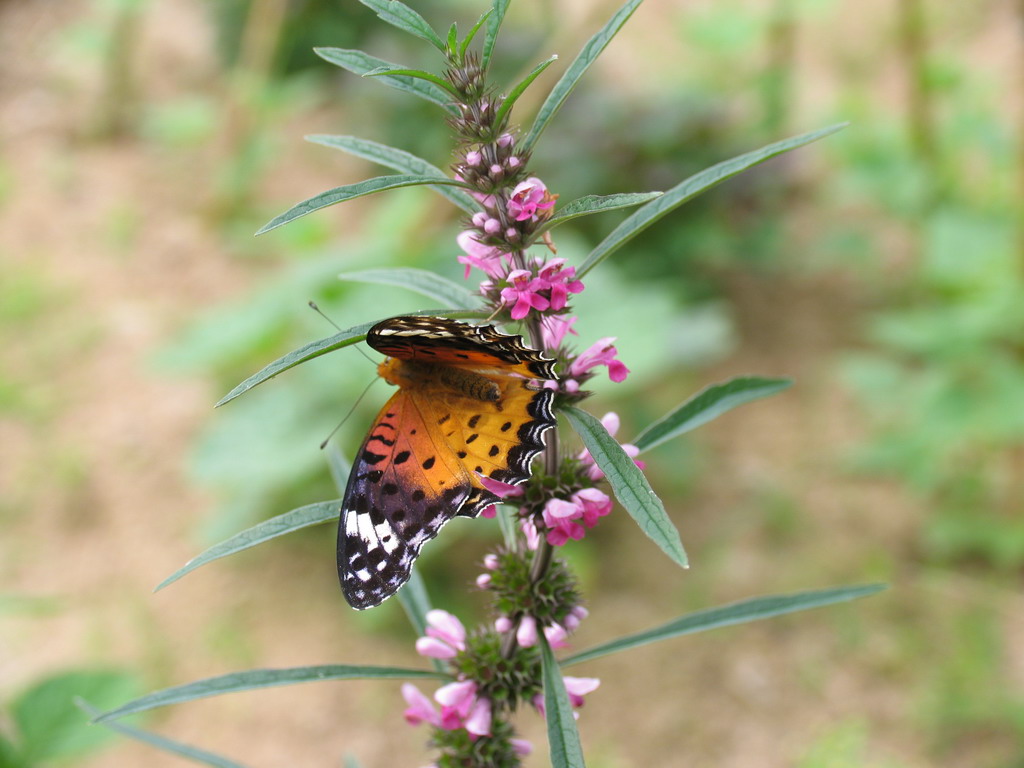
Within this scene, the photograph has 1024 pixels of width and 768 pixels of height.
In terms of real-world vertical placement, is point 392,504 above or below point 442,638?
above

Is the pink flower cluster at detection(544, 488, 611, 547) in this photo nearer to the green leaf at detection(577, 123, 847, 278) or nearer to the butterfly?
the butterfly

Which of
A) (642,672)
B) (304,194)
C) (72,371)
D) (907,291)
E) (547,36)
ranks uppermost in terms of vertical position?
(547,36)

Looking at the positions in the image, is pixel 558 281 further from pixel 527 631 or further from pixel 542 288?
pixel 527 631

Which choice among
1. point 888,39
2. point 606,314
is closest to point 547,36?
point 888,39

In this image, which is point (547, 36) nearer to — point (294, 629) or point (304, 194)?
point (304, 194)

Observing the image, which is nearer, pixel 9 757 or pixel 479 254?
pixel 479 254

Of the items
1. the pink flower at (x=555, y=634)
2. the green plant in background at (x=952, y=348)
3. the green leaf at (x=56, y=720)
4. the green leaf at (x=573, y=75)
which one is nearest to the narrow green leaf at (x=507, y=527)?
the pink flower at (x=555, y=634)

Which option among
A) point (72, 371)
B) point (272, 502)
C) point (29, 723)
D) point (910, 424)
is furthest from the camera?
point (72, 371)

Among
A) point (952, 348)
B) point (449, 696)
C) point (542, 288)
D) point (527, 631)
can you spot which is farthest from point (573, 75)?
point (952, 348)
